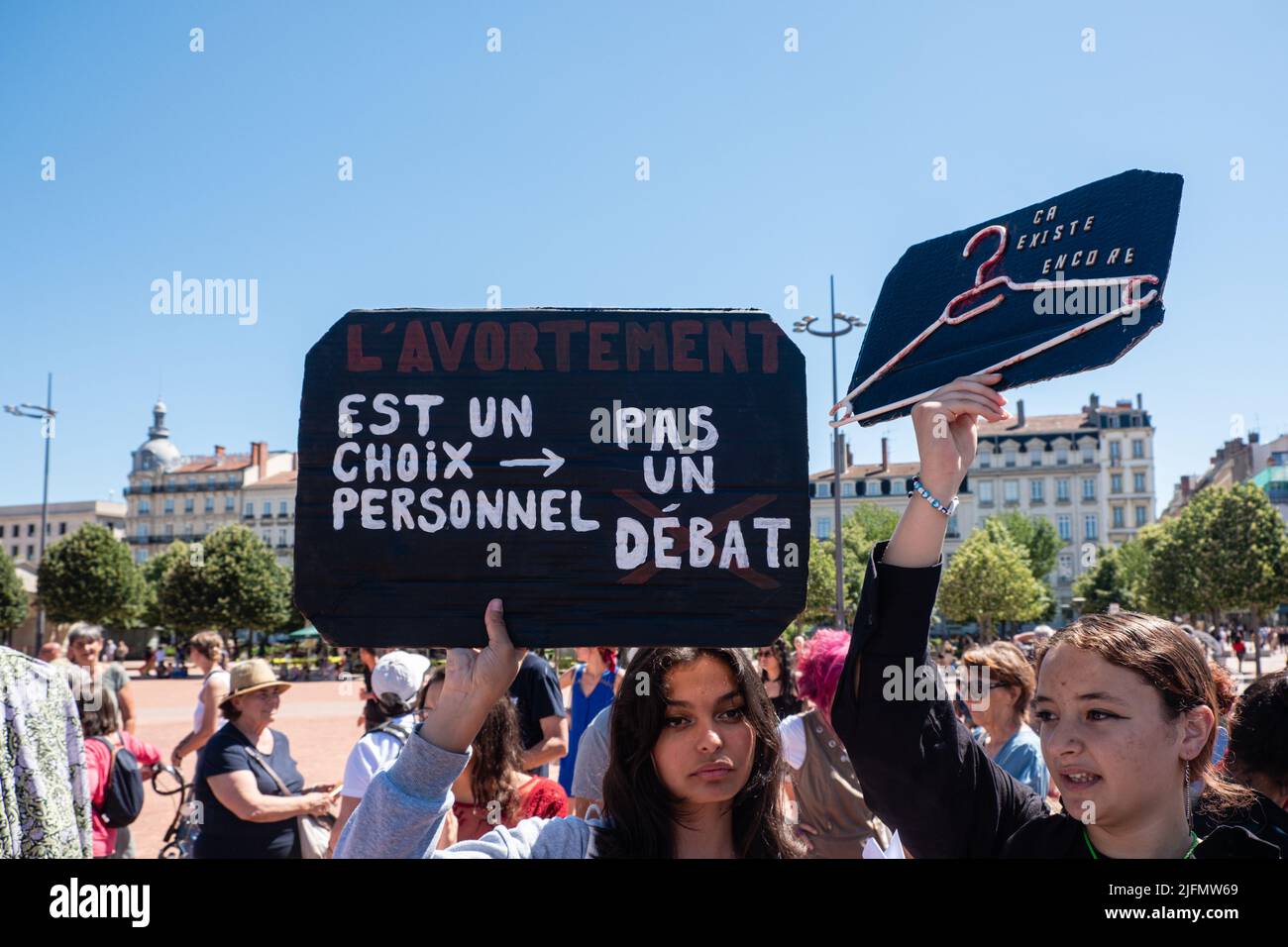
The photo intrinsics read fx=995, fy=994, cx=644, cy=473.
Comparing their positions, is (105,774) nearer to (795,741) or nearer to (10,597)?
(795,741)

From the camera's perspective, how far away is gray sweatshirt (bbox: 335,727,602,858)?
5.73ft

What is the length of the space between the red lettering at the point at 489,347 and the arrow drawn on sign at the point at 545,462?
0.19 m

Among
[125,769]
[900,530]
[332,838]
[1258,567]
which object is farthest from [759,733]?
[1258,567]

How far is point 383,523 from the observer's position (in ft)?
6.33

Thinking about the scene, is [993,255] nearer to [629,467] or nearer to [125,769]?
[629,467]

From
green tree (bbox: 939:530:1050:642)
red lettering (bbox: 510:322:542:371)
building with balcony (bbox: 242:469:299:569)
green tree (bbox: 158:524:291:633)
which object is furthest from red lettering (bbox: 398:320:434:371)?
building with balcony (bbox: 242:469:299:569)

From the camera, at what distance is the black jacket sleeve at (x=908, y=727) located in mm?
1701

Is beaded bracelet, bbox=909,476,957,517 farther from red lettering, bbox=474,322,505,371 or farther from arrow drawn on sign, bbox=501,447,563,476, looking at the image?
red lettering, bbox=474,322,505,371

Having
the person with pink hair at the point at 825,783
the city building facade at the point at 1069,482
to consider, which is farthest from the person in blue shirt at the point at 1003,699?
the city building facade at the point at 1069,482

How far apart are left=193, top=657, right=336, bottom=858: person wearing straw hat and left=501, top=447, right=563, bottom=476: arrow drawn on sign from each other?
3205 millimetres

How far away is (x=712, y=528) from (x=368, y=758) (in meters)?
2.62

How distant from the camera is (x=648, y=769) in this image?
211cm

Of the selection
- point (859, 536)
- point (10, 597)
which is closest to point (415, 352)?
point (10, 597)

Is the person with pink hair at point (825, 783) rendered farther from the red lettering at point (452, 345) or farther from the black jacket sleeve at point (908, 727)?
the red lettering at point (452, 345)
